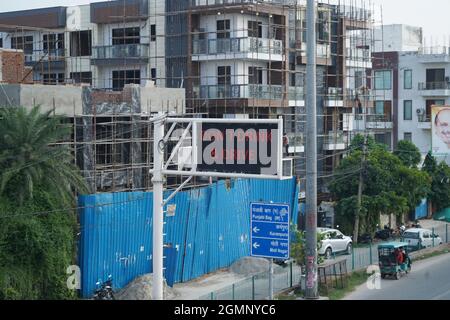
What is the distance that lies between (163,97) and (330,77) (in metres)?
14.3

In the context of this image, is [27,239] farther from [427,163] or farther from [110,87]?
[427,163]

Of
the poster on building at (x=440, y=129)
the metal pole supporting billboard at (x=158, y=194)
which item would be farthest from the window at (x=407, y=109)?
the metal pole supporting billboard at (x=158, y=194)

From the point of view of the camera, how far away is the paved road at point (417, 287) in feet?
75.3

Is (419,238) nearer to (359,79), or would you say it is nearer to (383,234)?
(383,234)

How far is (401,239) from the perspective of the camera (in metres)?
32.6

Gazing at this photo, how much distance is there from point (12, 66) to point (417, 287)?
14.7m

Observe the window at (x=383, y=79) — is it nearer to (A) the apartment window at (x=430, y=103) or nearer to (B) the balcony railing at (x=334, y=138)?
(A) the apartment window at (x=430, y=103)

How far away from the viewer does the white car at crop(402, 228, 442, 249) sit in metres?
32.5

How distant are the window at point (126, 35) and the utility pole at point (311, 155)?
18.5 metres

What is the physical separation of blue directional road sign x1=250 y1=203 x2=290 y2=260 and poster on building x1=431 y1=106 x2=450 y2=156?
2417 cm

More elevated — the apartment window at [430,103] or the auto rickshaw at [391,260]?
the apartment window at [430,103]

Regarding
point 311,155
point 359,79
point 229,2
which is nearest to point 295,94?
point 229,2

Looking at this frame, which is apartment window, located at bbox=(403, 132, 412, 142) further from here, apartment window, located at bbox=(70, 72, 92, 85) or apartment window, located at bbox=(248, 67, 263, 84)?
apartment window, located at bbox=(70, 72, 92, 85)

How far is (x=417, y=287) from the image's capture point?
24547mm
